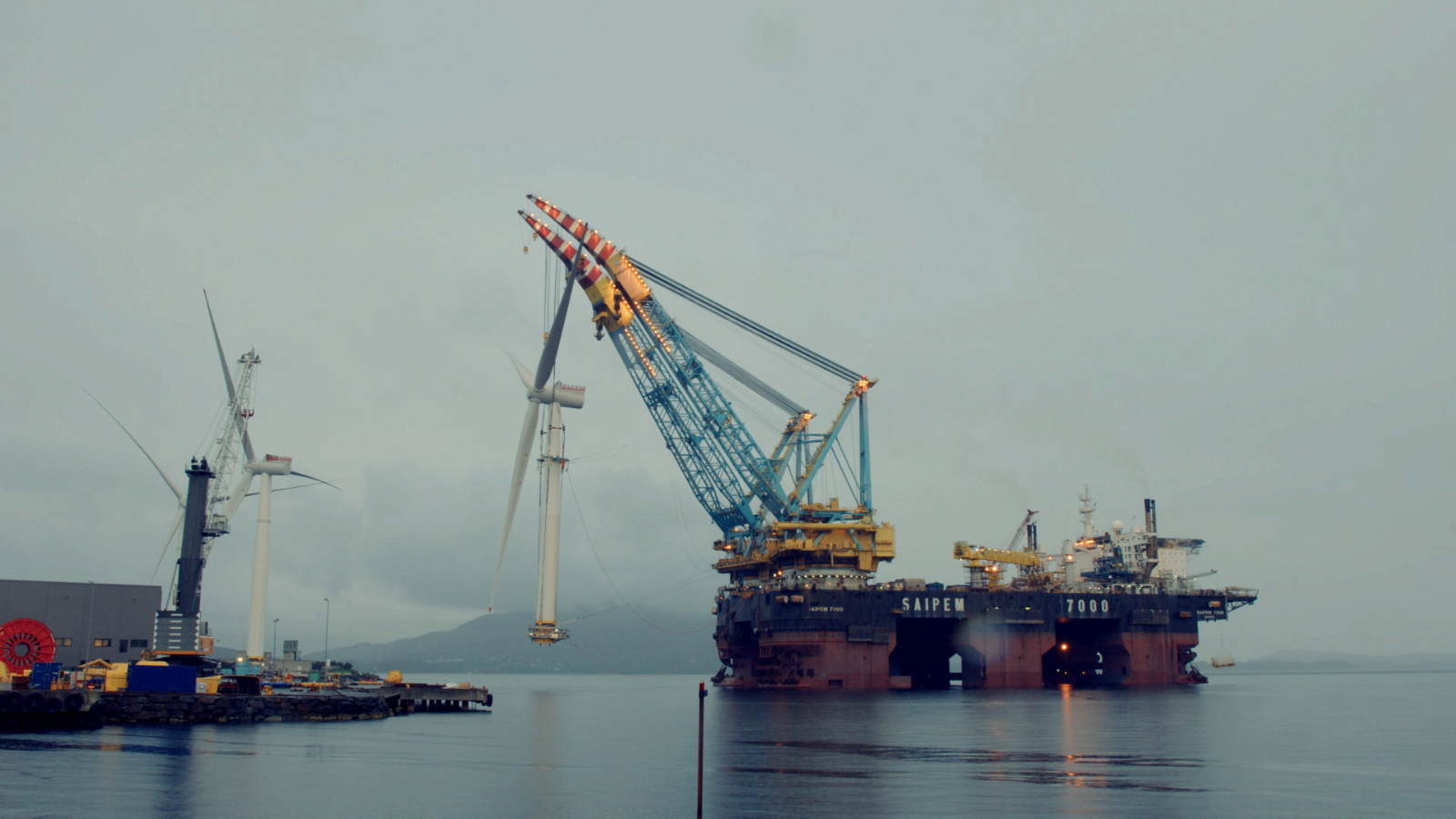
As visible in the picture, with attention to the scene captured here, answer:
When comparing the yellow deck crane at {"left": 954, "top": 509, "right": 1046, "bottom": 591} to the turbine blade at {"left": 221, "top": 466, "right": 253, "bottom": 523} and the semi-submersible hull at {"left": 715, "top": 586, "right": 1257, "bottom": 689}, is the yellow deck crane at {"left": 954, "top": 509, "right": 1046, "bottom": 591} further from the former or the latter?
the turbine blade at {"left": 221, "top": 466, "right": 253, "bottom": 523}

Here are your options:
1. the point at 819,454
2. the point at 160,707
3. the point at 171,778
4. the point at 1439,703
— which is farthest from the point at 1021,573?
the point at 171,778

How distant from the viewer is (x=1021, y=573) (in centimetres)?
11238

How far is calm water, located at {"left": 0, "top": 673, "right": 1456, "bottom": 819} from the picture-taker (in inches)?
1326

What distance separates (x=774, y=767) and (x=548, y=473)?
2284 inches

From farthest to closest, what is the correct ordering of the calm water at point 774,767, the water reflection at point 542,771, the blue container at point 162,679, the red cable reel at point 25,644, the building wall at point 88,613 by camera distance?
the building wall at point 88,613, the red cable reel at point 25,644, the blue container at point 162,679, the water reflection at point 542,771, the calm water at point 774,767

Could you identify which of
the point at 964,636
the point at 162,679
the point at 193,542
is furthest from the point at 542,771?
the point at 193,542

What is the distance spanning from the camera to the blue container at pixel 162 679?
6438 cm

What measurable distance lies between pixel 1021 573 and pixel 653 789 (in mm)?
81451

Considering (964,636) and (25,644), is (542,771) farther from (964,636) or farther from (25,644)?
(964,636)

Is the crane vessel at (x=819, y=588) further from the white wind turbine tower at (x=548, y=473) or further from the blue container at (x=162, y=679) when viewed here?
the blue container at (x=162, y=679)

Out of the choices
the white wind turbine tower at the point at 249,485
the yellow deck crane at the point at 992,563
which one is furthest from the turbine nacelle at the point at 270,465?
the yellow deck crane at the point at 992,563

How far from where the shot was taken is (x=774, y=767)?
42375mm

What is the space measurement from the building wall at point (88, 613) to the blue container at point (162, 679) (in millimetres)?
26574

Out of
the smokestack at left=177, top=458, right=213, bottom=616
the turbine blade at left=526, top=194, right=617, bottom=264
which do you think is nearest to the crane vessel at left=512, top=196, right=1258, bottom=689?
the turbine blade at left=526, top=194, right=617, bottom=264
